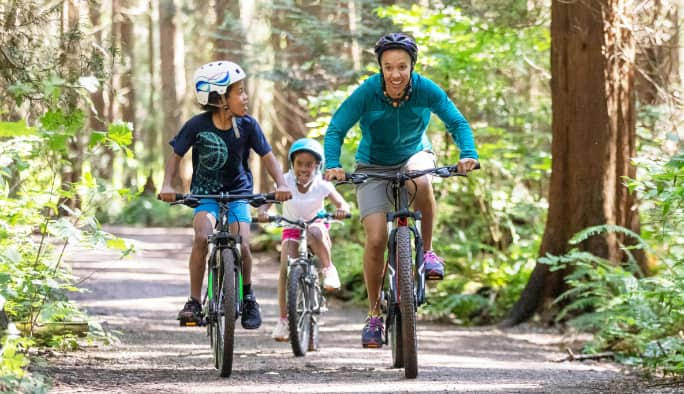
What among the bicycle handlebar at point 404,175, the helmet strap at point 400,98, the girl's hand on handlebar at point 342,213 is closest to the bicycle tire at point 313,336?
the girl's hand on handlebar at point 342,213

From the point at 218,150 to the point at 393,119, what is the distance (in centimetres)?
142

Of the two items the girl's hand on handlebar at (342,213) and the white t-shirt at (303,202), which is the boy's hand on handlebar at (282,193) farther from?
the white t-shirt at (303,202)

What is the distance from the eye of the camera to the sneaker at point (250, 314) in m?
7.73

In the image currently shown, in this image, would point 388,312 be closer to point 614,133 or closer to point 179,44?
point 614,133

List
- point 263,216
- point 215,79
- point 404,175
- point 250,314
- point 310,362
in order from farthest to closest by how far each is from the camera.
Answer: point 263,216 < point 310,362 < point 250,314 < point 215,79 < point 404,175

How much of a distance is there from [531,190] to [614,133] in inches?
223

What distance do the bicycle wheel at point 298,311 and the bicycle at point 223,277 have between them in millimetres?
1220

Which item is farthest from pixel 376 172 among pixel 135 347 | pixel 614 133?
pixel 614 133

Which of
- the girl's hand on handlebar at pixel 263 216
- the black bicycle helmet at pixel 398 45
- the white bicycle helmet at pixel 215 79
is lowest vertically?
the girl's hand on handlebar at pixel 263 216

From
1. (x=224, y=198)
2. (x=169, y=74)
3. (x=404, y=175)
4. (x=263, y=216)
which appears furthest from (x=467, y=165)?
(x=169, y=74)

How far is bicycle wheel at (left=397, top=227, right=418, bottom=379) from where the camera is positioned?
22.4 feet

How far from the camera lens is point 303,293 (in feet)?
30.0

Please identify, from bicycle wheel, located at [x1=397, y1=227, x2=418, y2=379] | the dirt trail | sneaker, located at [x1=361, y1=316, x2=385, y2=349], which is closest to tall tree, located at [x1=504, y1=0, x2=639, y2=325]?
the dirt trail

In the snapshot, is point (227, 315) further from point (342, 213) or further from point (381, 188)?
point (342, 213)
